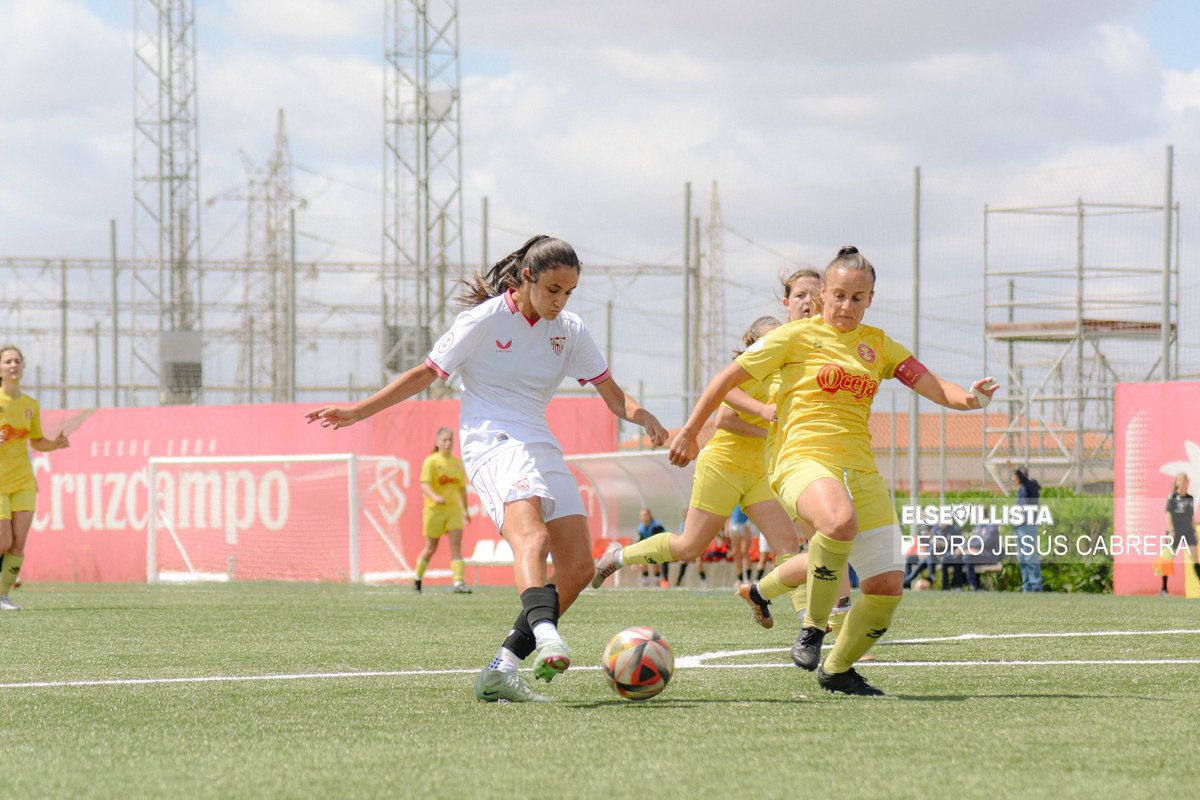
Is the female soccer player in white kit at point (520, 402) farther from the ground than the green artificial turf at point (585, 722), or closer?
farther from the ground

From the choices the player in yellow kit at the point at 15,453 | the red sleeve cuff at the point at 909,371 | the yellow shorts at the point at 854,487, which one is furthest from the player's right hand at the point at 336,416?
the player in yellow kit at the point at 15,453

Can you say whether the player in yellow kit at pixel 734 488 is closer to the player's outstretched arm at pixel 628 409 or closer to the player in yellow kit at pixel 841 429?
the player's outstretched arm at pixel 628 409

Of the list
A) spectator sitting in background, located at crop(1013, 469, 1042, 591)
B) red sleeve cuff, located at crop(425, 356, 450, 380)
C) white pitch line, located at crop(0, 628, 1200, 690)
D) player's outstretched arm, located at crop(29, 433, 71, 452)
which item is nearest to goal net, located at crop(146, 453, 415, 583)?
spectator sitting in background, located at crop(1013, 469, 1042, 591)

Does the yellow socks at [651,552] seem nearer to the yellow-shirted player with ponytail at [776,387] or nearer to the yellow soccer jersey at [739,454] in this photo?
the yellow soccer jersey at [739,454]

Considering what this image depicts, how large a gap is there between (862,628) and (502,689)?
1.51m

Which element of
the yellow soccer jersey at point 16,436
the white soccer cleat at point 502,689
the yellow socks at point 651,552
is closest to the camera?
the white soccer cleat at point 502,689

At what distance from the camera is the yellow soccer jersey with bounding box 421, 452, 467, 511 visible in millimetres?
19625

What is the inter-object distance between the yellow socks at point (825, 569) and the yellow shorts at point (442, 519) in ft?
42.8

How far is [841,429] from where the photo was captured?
6.57 m

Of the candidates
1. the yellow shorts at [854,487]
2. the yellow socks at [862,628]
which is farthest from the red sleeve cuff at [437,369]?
the yellow socks at [862,628]

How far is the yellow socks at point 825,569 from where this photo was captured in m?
6.36

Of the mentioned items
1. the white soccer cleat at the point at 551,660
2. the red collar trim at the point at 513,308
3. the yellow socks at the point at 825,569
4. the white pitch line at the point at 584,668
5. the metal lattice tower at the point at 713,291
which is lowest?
the white pitch line at the point at 584,668

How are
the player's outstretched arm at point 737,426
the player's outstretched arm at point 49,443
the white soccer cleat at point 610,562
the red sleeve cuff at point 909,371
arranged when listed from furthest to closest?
1. the player's outstretched arm at point 49,443
2. the white soccer cleat at point 610,562
3. the player's outstretched arm at point 737,426
4. the red sleeve cuff at point 909,371

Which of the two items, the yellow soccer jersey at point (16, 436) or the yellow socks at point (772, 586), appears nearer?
the yellow socks at point (772, 586)
